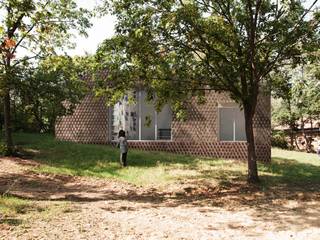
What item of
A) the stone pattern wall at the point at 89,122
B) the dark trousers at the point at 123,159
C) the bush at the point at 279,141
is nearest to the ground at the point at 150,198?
the dark trousers at the point at 123,159

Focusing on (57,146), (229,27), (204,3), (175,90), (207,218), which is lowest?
(207,218)

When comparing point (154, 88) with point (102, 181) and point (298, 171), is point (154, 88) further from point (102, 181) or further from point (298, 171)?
point (298, 171)

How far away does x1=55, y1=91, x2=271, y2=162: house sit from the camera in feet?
70.8

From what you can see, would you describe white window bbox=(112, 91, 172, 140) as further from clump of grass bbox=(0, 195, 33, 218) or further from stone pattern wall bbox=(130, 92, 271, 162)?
clump of grass bbox=(0, 195, 33, 218)

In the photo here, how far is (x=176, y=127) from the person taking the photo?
22391 mm

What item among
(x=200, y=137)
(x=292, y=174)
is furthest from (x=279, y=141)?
(x=292, y=174)

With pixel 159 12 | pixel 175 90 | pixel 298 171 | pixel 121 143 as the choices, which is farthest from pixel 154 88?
pixel 298 171

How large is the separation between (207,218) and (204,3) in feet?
24.3

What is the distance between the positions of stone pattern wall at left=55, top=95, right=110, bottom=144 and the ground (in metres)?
1.95

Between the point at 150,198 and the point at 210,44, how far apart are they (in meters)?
5.34

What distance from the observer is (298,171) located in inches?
695

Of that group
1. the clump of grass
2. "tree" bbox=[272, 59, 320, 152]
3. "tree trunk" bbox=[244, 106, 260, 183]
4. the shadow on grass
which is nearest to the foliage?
the clump of grass

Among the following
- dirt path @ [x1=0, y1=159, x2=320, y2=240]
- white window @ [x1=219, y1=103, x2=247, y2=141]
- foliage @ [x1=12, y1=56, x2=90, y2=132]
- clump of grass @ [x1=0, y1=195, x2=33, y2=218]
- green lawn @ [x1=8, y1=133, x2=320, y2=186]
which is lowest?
dirt path @ [x1=0, y1=159, x2=320, y2=240]

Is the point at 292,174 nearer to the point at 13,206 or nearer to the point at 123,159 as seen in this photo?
the point at 123,159
